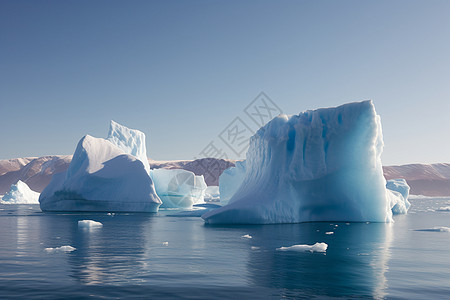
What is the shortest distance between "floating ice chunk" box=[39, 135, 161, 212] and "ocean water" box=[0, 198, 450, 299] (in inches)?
537

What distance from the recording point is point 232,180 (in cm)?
3466

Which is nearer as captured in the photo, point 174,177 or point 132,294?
point 132,294

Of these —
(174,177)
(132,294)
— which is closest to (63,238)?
(132,294)

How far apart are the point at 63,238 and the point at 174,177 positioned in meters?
22.4

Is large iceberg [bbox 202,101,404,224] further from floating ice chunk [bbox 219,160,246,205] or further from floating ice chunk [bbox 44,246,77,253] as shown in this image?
floating ice chunk [bbox 219,160,246,205]

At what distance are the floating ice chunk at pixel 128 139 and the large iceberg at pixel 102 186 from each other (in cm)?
797

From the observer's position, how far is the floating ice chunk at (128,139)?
35875 mm

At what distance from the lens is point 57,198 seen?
26.7 m

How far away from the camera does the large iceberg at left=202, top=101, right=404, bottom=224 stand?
1695cm

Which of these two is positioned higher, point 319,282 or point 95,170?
point 95,170

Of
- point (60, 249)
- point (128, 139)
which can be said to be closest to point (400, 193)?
point (128, 139)

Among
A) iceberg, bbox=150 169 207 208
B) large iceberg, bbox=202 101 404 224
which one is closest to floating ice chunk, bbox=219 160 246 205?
iceberg, bbox=150 169 207 208

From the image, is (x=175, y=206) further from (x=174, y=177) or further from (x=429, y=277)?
(x=429, y=277)

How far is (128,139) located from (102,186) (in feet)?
37.7
